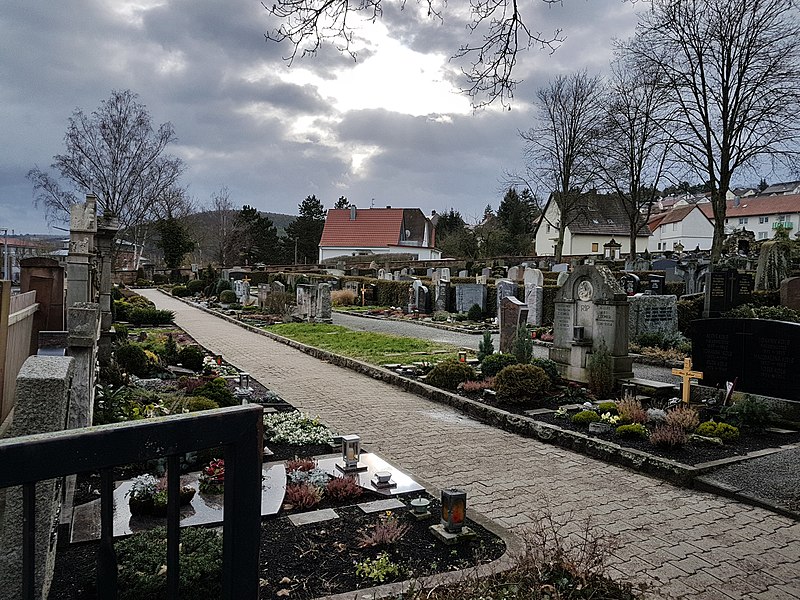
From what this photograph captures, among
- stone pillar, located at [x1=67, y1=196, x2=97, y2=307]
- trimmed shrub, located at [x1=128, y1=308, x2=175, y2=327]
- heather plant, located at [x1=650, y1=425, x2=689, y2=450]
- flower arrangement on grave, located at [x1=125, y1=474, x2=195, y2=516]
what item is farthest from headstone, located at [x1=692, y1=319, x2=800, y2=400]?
trimmed shrub, located at [x1=128, y1=308, x2=175, y2=327]

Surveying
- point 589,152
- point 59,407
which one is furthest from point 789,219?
point 59,407

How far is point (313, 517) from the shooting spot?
4.67 meters

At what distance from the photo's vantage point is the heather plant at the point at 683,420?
7.03m

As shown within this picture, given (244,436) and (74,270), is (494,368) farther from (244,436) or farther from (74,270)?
(244,436)

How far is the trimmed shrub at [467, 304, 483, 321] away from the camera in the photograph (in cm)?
2184

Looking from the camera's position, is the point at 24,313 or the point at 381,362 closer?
the point at 24,313

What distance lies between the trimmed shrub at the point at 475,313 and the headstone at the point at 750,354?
42.7 ft

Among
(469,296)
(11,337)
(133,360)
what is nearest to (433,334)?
(469,296)

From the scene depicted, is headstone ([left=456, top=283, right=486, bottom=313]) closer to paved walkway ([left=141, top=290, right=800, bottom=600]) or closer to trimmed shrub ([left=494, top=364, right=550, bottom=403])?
paved walkway ([left=141, top=290, right=800, bottom=600])

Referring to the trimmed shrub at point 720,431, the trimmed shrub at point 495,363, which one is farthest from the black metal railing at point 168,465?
the trimmed shrub at point 495,363

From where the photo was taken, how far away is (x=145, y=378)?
10203 mm

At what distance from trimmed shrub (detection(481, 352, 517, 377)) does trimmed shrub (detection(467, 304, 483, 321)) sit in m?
11.3

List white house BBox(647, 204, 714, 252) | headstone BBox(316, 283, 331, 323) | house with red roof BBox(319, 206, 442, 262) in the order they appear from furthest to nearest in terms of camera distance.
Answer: white house BBox(647, 204, 714, 252), house with red roof BBox(319, 206, 442, 262), headstone BBox(316, 283, 331, 323)

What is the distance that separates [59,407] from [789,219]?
78.5 m
